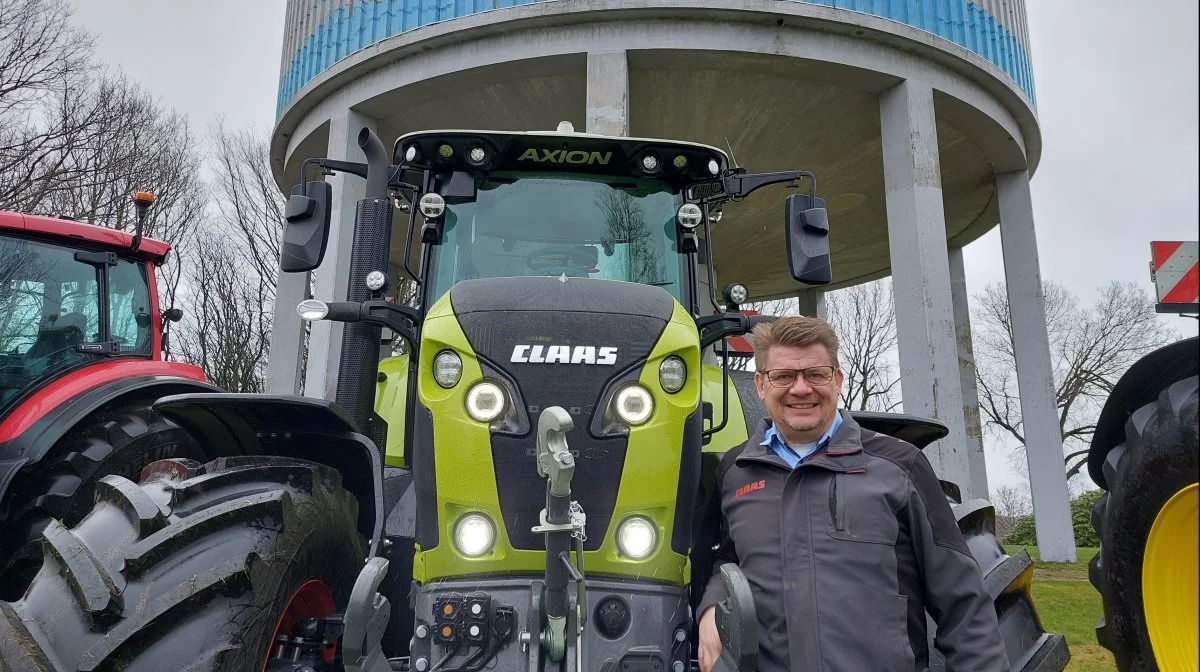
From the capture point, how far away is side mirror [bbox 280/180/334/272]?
2.75 meters

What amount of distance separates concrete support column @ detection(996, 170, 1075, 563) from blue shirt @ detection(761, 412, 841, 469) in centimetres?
1070

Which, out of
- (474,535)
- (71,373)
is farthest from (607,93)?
(474,535)

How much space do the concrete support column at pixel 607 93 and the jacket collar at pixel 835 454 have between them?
716 centimetres

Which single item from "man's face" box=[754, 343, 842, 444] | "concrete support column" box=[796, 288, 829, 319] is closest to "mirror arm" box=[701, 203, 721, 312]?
"man's face" box=[754, 343, 842, 444]

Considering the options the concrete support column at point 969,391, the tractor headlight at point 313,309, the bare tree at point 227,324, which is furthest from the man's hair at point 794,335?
the bare tree at point 227,324

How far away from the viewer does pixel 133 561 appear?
2.00 m

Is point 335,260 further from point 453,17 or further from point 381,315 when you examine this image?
point 381,315

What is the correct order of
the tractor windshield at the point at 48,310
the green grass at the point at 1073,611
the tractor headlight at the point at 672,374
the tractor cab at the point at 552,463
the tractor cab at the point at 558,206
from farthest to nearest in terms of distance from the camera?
the green grass at the point at 1073,611 → the tractor windshield at the point at 48,310 → the tractor cab at the point at 558,206 → the tractor headlight at the point at 672,374 → the tractor cab at the point at 552,463

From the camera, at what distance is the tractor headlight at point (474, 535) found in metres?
2.14

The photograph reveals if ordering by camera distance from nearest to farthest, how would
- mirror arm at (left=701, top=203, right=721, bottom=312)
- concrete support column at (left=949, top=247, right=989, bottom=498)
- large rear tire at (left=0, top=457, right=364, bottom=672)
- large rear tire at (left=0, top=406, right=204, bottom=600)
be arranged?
large rear tire at (left=0, top=457, right=364, bottom=672) → mirror arm at (left=701, top=203, right=721, bottom=312) → large rear tire at (left=0, top=406, right=204, bottom=600) → concrete support column at (left=949, top=247, right=989, bottom=498)

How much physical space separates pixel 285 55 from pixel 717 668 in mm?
13133

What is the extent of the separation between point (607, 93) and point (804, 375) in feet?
24.3

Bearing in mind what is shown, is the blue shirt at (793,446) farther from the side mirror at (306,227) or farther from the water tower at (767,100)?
the water tower at (767,100)

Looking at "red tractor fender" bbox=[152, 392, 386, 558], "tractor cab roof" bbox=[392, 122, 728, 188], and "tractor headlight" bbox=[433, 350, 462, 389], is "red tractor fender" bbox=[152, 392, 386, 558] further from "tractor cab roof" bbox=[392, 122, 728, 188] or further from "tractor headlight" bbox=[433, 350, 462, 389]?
"tractor cab roof" bbox=[392, 122, 728, 188]
